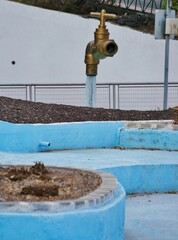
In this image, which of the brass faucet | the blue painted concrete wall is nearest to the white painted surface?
the brass faucet

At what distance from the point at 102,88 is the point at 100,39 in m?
3.01

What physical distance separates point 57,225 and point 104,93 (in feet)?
36.8

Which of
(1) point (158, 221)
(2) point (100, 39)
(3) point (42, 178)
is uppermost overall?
(2) point (100, 39)

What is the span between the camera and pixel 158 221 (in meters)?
9.31

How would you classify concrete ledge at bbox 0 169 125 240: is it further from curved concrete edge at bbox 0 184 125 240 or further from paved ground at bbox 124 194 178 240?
paved ground at bbox 124 194 178 240

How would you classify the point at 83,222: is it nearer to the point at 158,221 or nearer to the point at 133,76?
the point at 158,221

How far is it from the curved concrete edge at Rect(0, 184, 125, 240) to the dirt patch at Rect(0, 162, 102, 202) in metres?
0.30

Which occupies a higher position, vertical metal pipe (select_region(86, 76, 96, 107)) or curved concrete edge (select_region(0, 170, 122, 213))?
vertical metal pipe (select_region(86, 76, 96, 107))

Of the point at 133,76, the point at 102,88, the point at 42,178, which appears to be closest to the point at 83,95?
the point at 102,88

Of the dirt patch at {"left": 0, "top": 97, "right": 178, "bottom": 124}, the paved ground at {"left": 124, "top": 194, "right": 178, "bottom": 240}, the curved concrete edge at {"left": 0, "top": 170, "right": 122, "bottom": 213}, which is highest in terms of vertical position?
the dirt patch at {"left": 0, "top": 97, "right": 178, "bottom": 124}

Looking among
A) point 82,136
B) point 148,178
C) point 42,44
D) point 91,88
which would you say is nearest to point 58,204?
point 148,178

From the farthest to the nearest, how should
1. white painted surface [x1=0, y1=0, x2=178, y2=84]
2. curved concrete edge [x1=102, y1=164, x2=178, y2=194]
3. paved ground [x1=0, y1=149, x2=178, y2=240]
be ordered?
1. white painted surface [x1=0, y1=0, x2=178, y2=84]
2. curved concrete edge [x1=102, y1=164, x2=178, y2=194]
3. paved ground [x1=0, y1=149, x2=178, y2=240]

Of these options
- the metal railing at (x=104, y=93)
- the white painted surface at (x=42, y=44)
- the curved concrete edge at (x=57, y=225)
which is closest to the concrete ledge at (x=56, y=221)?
the curved concrete edge at (x=57, y=225)

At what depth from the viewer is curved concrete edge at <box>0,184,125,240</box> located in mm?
6379
